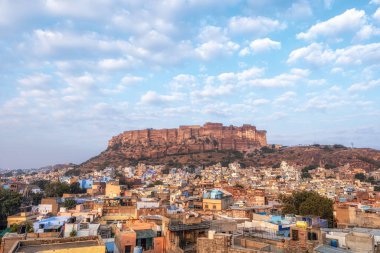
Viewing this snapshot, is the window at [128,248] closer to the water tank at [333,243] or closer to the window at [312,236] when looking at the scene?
the window at [312,236]

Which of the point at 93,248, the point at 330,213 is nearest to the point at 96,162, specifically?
the point at 330,213

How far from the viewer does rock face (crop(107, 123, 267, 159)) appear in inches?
6117

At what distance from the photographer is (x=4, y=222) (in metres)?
36.3

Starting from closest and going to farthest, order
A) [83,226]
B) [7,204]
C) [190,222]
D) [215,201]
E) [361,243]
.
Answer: [361,243] → [190,222] → [83,226] → [215,201] → [7,204]

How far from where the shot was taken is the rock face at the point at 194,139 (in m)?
155

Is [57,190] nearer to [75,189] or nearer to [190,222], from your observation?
[75,189]

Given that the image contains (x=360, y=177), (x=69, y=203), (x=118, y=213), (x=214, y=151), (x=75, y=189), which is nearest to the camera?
(x=118, y=213)

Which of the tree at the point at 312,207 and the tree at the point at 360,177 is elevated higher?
the tree at the point at 360,177

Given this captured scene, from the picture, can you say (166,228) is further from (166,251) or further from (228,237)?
(228,237)

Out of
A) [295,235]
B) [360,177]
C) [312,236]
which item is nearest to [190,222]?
[295,235]

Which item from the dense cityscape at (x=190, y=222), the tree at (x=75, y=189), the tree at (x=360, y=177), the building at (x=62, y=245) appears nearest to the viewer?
the building at (x=62, y=245)

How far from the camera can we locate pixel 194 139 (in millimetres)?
160250

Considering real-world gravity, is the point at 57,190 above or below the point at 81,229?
above

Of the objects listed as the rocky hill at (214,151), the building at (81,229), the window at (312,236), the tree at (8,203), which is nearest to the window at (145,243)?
the building at (81,229)
